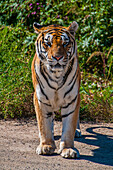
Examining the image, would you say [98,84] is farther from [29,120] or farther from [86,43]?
[29,120]

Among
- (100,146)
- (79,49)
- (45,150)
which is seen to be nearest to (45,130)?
(45,150)

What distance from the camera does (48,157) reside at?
4.04 meters

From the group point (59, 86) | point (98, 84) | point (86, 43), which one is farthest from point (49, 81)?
point (86, 43)

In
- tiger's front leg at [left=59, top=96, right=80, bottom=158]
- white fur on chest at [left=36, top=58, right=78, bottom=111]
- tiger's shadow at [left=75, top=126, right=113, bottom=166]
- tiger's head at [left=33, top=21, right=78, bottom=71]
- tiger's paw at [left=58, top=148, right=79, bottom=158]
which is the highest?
tiger's head at [left=33, top=21, right=78, bottom=71]

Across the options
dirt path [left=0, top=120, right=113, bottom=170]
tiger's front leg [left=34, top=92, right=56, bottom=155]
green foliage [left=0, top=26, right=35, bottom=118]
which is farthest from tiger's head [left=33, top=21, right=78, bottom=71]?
green foliage [left=0, top=26, right=35, bottom=118]

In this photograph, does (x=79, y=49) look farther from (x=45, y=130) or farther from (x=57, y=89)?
(x=45, y=130)

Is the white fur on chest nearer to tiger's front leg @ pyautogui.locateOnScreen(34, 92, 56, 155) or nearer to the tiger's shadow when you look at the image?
tiger's front leg @ pyautogui.locateOnScreen(34, 92, 56, 155)

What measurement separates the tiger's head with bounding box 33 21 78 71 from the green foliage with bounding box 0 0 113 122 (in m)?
1.93

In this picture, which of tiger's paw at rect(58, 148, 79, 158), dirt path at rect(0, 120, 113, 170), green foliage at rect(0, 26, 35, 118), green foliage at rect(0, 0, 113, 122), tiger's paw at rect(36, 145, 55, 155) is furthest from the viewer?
green foliage at rect(0, 0, 113, 122)

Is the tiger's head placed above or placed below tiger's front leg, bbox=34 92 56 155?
above

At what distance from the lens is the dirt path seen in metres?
3.75

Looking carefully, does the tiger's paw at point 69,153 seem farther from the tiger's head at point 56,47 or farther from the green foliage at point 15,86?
the green foliage at point 15,86

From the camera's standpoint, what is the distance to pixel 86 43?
7.68 metres

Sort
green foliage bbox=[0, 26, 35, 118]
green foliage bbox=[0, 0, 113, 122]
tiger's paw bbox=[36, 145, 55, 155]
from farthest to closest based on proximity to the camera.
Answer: green foliage bbox=[0, 0, 113, 122] < green foliage bbox=[0, 26, 35, 118] < tiger's paw bbox=[36, 145, 55, 155]
